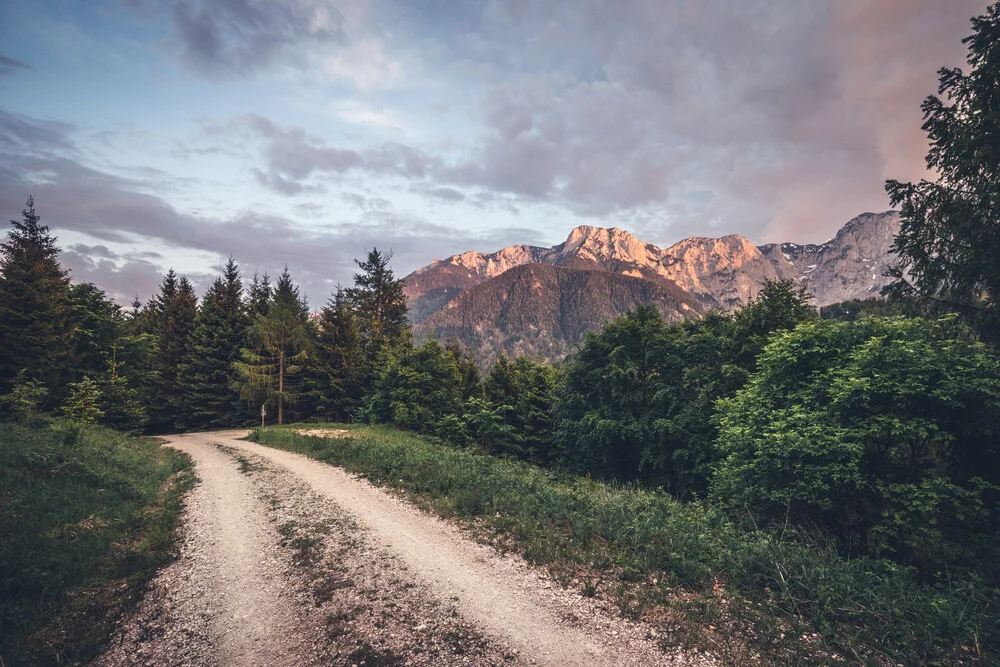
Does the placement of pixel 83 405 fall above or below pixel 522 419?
above

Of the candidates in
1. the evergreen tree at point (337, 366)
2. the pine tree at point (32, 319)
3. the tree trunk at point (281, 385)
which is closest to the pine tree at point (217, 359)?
the tree trunk at point (281, 385)

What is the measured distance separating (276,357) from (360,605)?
37266 mm

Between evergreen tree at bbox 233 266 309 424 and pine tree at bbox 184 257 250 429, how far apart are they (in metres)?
2.22

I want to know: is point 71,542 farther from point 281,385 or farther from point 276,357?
point 276,357

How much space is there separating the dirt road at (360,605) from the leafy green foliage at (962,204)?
44.5 feet

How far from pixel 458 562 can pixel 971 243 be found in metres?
15.8

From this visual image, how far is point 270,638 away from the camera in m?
5.52

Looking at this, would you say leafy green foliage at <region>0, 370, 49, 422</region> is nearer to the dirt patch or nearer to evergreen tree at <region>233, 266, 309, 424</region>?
the dirt patch

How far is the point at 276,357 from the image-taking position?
3791cm

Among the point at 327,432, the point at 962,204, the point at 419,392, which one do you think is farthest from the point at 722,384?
the point at 327,432

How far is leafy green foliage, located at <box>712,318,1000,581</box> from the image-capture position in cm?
903

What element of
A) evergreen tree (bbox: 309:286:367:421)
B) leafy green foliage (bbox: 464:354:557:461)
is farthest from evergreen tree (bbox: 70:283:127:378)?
leafy green foliage (bbox: 464:354:557:461)

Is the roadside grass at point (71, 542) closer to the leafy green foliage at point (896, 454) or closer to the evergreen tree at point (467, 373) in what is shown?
the leafy green foliage at point (896, 454)

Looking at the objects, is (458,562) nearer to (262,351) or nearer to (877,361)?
(877,361)
